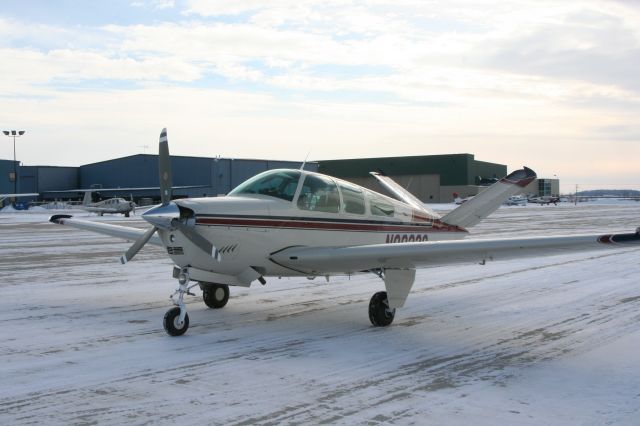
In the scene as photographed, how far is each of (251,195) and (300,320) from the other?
2.08 meters

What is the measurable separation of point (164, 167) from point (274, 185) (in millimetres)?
1637

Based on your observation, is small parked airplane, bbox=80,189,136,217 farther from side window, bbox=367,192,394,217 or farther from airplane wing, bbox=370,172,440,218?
side window, bbox=367,192,394,217

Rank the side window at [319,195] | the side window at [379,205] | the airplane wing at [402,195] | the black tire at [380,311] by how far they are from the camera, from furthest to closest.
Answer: the airplane wing at [402,195], the side window at [379,205], the side window at [319,195], the black tire at [380,311]

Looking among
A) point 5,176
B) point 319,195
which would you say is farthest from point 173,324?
point 5,176

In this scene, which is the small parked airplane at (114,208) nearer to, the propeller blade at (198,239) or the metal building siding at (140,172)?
the metal building siding at (140,172)

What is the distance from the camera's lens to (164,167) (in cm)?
946

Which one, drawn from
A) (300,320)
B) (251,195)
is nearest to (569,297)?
(300,320)

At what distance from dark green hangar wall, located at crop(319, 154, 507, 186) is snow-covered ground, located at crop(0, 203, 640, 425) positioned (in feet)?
325

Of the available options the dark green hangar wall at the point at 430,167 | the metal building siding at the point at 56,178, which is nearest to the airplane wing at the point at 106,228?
the dark green hangar wall at the point at 430,167

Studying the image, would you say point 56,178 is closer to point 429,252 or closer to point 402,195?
point 402,195

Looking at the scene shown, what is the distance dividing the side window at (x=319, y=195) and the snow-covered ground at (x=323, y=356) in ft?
5.75

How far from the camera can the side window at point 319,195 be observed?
10.0m

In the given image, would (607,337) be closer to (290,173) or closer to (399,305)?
(399,305)

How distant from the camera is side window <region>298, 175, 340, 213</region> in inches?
396
